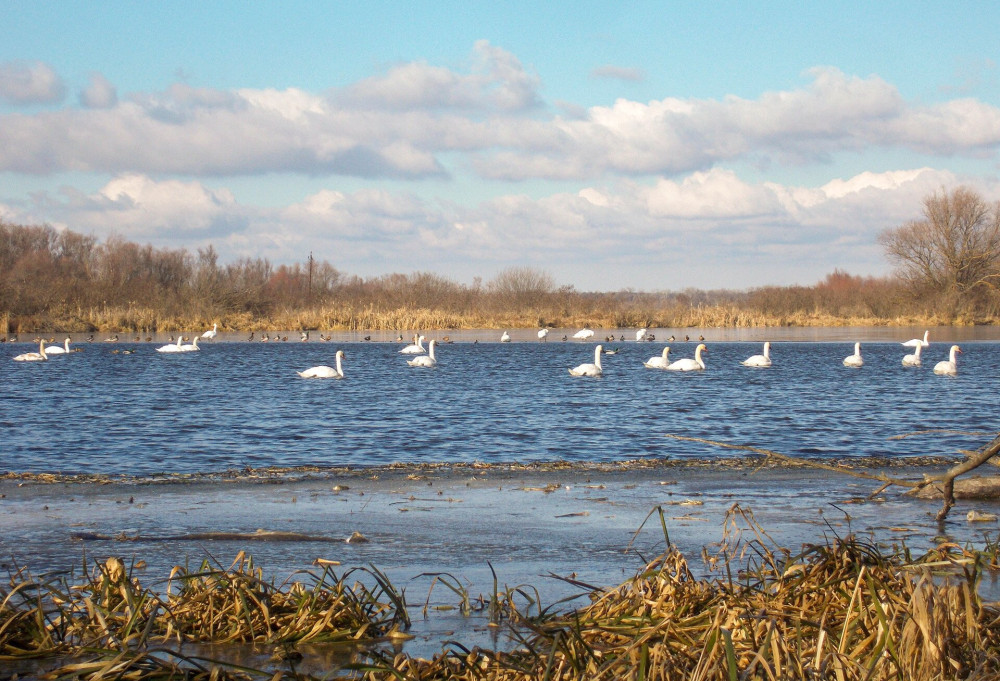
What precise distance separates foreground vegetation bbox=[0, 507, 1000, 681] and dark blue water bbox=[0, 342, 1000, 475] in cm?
398

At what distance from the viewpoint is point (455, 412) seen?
18.6 meters

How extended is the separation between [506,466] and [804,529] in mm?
4678

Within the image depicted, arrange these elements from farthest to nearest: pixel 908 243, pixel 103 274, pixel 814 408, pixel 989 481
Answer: pixel 103 274 → pixel 908 243 → pixel 814 408 → pixel 989 481

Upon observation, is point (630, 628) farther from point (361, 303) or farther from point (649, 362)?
point (361, 303)

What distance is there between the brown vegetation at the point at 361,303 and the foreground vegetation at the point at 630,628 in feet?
176

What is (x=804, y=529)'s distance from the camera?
23.9 feet

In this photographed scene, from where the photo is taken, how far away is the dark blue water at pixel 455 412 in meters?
13.1

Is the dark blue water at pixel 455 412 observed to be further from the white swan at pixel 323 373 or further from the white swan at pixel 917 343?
the white swan at pixel 917 343

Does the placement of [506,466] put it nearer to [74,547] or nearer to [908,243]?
[74,547]

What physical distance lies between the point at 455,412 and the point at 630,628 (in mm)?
14875

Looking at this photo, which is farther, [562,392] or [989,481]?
[562,392]

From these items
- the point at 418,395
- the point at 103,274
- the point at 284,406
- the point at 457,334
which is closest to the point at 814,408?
the point at 418,395

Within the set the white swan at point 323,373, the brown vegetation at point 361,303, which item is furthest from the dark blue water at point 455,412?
the brown vegetation at point 361,303

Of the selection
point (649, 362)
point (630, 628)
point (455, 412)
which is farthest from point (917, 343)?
point (630, 628)
